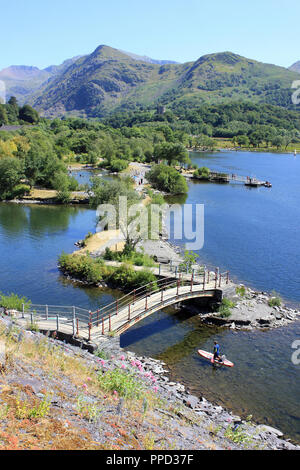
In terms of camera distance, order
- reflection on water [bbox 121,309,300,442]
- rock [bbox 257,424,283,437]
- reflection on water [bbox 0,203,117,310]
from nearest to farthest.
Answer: rock [bbox 257,424,283,437], reflection on water [bbox 121,309,300,442], reflection on water [bbox 0,203,117,310]

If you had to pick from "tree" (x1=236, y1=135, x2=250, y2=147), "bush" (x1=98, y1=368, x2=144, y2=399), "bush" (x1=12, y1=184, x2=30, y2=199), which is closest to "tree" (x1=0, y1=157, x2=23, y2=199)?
"bush" (x1=12, y1=184, x2=30, y2=199)

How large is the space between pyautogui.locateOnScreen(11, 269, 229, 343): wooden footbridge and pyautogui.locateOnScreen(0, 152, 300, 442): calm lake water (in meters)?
2.18

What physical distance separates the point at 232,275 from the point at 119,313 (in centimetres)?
1533

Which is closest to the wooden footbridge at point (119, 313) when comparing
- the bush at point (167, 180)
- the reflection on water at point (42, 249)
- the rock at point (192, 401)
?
the reflection on water at point (42, 249)

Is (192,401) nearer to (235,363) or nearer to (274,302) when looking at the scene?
(235,363)

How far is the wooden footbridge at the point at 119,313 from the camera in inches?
812

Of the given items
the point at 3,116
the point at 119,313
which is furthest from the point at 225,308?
the point at 3,116

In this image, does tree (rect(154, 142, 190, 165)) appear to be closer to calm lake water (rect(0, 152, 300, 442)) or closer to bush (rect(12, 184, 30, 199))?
calm lake water (rect(0, 152, 300, 442))

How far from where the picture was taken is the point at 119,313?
23531mm

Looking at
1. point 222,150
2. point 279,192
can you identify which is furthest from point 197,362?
point 222,150

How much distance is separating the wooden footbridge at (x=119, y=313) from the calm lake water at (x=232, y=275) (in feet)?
7.17

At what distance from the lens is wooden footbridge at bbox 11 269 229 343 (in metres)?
20.6

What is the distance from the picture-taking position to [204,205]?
68562 millimetres
